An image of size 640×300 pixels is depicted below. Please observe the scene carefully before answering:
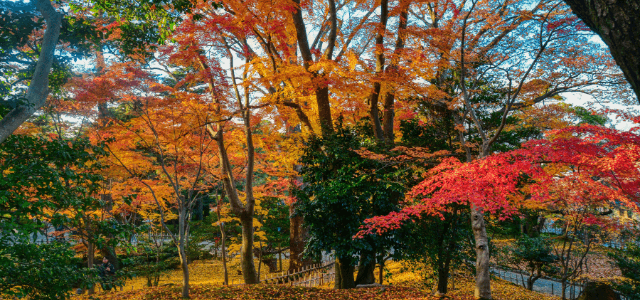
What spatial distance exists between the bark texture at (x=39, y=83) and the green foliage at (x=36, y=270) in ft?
8.04

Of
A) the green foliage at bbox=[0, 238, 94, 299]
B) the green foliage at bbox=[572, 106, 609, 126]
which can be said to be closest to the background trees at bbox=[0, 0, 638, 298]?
the green foliage at bbox=[0, 238, 94, 299]

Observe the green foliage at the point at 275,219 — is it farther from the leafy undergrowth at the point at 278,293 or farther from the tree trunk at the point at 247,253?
the leafy undergrowth at the point at 278,293

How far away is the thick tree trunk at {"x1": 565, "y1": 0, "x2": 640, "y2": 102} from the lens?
1587 millimetres

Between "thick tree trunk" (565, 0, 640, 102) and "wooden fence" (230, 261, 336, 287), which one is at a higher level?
"thick tree trunk" (565, 0, 640, 102)

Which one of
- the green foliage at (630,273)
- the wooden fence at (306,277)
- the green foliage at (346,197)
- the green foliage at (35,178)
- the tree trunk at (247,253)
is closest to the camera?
the green foliage at (35,178)

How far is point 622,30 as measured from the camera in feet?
5.31

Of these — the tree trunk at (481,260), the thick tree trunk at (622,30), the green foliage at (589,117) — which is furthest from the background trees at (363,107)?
the green foliage at (589,117)

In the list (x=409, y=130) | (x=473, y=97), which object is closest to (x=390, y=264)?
(x=409, y=130)

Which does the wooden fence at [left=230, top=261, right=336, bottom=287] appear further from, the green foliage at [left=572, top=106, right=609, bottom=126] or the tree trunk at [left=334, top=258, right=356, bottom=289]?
the green foliage at [left=572, top=106, right=609, bottom=126]

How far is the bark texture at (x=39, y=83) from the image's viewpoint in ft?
18.3

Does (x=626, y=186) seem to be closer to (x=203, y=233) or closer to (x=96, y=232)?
(x=96, y=232)

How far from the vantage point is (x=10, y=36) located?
690 cm

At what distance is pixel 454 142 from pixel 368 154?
9.90ft

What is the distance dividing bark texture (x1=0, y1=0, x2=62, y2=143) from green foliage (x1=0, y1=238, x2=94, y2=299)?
245cm
